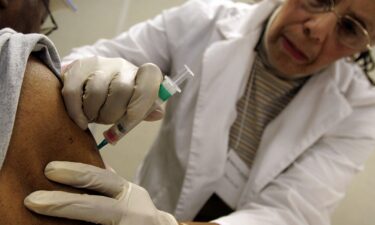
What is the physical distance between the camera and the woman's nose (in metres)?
1.08

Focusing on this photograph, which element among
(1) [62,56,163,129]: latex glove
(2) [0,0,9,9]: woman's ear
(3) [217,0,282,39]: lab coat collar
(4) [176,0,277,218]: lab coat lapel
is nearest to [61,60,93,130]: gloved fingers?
(1) [62,56,163,129]: latex glove

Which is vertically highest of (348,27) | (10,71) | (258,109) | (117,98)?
(10,71)

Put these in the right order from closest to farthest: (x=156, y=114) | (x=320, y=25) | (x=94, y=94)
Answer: (x=94, y=94) < (x=156, y=114) < (x=320, y=25)

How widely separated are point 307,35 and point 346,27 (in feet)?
0.37

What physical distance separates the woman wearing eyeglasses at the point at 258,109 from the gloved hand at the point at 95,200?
0.53 metres

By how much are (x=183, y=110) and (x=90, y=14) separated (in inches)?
31.5

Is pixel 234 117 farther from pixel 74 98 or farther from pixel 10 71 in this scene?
pixel 10 71

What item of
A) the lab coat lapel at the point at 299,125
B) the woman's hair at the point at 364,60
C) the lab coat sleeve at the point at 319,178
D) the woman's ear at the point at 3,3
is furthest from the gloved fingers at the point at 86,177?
the woman's hair at the point at 364,60

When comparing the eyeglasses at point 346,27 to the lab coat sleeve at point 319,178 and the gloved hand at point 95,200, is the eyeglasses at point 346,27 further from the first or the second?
the gloved hand at point 95,200

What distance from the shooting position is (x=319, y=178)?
117cm

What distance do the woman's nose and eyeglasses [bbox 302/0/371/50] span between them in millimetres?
14

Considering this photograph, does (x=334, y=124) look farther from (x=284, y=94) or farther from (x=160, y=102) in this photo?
(x=160, y=102)

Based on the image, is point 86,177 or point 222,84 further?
point 222,84

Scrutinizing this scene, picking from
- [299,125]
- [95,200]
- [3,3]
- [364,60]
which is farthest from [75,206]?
[364,60]
